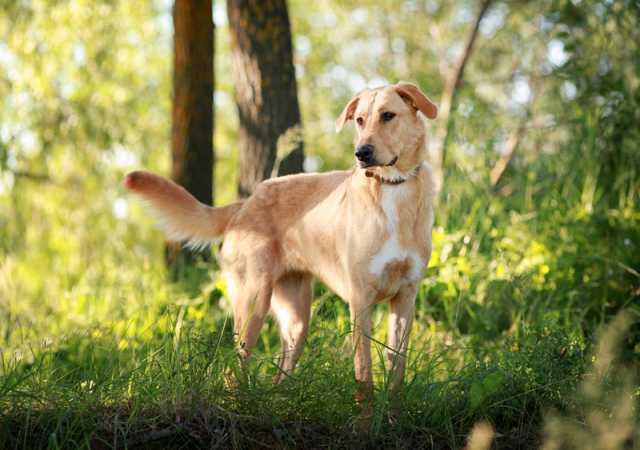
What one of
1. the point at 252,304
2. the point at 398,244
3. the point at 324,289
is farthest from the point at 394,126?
the point at 324,289

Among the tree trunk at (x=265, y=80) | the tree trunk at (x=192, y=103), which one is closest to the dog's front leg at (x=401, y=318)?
the tree trunk at (x=265, y=80)

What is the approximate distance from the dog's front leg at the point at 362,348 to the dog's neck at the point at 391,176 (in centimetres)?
62

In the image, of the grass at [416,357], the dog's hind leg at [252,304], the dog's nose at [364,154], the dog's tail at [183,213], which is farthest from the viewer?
the dog's tail at [183,213]

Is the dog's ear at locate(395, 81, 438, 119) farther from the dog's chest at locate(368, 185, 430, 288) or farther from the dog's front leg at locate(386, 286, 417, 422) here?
the dog's front leg at locate(386, 286, 417, 422)

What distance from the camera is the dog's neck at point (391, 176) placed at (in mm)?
3963

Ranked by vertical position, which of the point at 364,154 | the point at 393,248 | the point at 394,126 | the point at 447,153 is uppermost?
the point at 394,126

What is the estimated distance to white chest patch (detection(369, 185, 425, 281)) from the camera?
153 inches

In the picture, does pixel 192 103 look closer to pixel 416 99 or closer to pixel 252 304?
pixel 252 304

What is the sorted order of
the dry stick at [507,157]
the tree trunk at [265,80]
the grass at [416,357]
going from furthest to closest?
the dry stick at [507,157], the tree trunk at [265,80], the grass at [416,357]

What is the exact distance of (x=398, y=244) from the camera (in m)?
3.88

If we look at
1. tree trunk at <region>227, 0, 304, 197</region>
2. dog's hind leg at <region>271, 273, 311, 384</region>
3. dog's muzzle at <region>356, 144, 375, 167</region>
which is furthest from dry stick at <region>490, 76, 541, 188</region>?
dog's muzzle at <region>356, 144, 375, 167</region>

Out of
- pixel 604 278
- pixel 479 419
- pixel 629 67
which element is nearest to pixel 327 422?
pixel 479 419

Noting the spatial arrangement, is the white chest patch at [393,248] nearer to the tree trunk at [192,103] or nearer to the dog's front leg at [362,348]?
the dog's front leg at [362,348]

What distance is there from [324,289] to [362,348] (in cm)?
164
